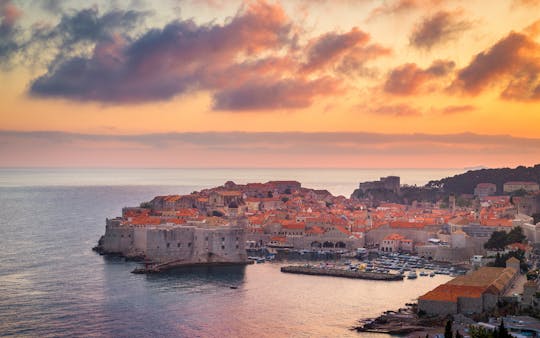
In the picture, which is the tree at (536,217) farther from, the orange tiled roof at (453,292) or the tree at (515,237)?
the orange tiled roof at (453,292)

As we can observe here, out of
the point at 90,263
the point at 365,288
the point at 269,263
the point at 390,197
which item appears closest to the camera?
the point at 365,288

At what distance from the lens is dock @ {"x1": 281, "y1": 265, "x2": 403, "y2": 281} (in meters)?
33.8

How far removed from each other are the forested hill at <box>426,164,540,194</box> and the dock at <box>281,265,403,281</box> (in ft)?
129

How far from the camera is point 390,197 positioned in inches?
2859

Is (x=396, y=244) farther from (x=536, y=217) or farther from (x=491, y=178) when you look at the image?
(x=491, y=178)

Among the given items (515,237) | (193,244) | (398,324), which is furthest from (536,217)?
(398,324)

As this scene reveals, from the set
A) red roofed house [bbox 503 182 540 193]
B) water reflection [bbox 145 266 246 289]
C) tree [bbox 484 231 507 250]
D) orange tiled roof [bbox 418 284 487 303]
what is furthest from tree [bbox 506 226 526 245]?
red roofed house [bbox 503 182 540 193]

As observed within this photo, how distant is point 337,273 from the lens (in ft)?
115

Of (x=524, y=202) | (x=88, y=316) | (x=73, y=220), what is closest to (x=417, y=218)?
(x=524, y=202)

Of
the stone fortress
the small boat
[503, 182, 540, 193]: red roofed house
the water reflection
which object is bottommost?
the water reflection

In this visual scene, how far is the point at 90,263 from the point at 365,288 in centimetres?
1299

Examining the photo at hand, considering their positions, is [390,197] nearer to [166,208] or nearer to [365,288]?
[166,208]

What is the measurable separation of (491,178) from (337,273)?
42645 millimetres

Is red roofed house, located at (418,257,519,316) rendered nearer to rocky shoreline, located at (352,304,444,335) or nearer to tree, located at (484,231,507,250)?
rocky shoreline, located at (352,304,444,335)
